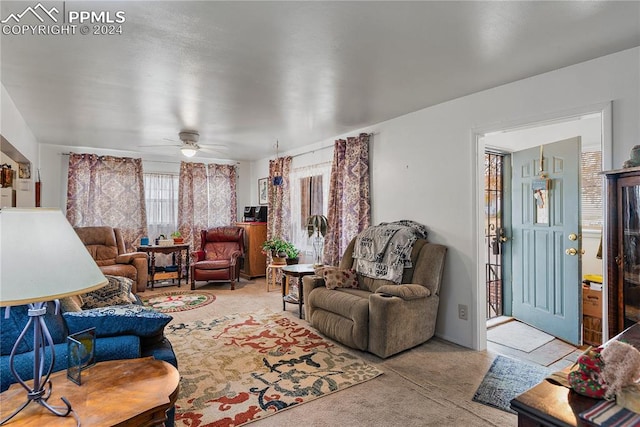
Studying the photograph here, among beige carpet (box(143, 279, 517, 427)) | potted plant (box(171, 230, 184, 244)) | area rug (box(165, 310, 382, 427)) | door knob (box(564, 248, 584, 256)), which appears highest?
door knob (box(564, 248, 584, 256))

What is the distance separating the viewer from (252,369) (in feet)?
9.12

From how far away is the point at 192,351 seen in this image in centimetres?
313

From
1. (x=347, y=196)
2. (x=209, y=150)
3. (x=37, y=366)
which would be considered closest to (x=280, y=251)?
(x=347, y=196)

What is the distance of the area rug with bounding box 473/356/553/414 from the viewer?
2.33 meters

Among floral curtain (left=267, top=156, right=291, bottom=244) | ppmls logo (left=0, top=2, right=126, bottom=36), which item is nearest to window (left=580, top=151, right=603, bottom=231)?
floral curtain (left=267, top=156, right=291, bottom=244)

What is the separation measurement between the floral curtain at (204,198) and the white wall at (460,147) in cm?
371

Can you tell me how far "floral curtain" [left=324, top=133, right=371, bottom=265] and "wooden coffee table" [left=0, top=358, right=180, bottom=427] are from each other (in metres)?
3.16

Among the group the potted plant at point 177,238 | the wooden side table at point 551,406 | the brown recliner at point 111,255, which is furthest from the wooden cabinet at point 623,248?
the potted plant at point 177,238

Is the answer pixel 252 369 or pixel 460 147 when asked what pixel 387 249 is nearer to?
pixel 460 147

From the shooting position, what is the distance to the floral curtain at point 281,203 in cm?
597

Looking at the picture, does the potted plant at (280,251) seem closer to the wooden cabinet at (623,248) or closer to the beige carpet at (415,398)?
the beige carpet at (415,398)

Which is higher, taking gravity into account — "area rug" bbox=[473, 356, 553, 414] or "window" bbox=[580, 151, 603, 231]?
"window" bbox=[580, 151, 603, 231]

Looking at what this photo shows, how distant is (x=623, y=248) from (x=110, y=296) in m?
3.55

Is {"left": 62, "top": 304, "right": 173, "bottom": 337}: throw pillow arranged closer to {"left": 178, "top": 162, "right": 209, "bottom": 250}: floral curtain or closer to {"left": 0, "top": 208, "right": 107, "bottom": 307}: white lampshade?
{"left": 0, "top": 208, "right": 107, "bottom": 307}: white lampshade
